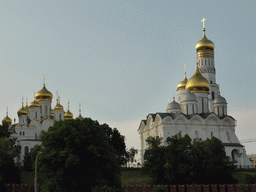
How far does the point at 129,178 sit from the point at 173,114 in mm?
16091

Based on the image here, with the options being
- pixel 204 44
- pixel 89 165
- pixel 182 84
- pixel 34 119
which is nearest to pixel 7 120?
pixel 34 119

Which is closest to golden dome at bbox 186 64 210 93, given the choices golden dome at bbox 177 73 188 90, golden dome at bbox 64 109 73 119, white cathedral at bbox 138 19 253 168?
white cathedral at bbox 138 19 253 168

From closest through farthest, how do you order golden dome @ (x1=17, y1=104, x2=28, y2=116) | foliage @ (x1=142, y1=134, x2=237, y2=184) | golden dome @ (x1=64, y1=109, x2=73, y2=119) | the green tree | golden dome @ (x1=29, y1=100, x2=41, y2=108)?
foliage @ (x1=142, y1=134, x2=237, y2=184)
the green tree
golden dome @ (x1=29, y1=100, x2=41, y2=108)
golden dome @ (x1=17, y1=104, x2=28, y2=116)
golden dome @ (x1=64, y1=109, x2=73, y2=119)

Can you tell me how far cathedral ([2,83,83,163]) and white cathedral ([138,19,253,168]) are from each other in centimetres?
1627

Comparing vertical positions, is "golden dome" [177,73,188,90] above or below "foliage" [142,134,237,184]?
above

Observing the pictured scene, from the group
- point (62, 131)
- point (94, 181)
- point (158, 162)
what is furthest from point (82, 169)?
point (158, 162)

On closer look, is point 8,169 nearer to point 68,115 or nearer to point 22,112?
point 22,112

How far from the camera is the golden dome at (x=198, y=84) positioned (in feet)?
212

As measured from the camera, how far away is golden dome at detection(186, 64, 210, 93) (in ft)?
212

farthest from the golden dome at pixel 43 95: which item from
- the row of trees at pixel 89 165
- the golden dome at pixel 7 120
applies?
the row of trees at pixel 89 165

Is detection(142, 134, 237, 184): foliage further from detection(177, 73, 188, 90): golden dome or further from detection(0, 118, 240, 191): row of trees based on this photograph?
detection(177, 73, 188, 90): golden dome

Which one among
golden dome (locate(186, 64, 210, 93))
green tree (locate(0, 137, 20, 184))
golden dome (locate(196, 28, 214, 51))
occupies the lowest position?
green tree (locate(0, 137, 20, 184))

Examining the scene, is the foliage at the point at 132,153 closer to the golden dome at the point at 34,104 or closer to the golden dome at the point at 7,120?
the golden dome at the point at 34,104

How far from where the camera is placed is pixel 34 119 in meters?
70.2
